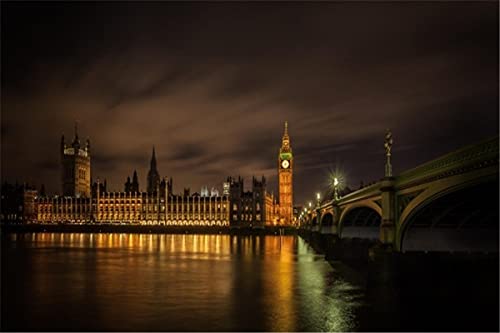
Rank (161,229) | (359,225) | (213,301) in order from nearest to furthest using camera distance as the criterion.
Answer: (213,301) < (359,225) < (161,229)

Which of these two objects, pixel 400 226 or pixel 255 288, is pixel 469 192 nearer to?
pixel 400 226

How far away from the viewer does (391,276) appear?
31031mm

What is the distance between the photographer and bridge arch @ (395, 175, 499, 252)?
26062 millimetres

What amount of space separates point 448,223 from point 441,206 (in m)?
4.79

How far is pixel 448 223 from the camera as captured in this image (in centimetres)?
3253

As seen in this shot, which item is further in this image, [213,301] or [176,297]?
[176,297]

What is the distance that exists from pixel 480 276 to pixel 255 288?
45.6 ft

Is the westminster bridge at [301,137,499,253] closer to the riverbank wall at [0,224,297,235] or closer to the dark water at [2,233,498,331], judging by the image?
the dark water at [2,233,498,331]

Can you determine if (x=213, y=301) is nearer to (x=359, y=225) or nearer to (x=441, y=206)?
(x=441, y=206)

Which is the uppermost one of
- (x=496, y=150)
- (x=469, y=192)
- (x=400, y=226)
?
(x=496, y=150)

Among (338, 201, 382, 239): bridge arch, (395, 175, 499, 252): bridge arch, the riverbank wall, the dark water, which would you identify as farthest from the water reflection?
the riverbank wall

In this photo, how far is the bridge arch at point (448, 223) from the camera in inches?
1026

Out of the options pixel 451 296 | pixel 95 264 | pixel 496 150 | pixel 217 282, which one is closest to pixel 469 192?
pixel 496 150

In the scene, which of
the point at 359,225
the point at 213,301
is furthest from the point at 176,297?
the point at 359,225
